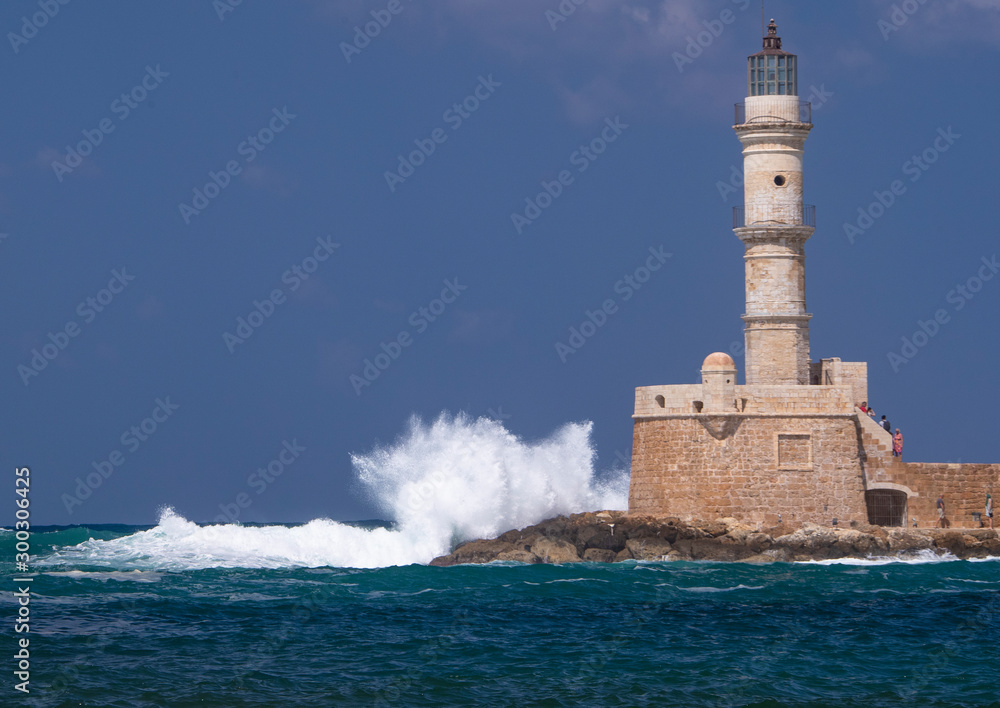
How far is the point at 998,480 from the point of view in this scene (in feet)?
95.8

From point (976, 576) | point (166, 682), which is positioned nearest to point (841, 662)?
point (166, 682)

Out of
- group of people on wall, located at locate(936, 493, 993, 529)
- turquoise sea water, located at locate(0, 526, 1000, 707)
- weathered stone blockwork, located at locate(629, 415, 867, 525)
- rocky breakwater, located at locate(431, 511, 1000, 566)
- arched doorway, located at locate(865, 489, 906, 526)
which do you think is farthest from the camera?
arched doorway, located at locate(865, 489, 906, 526)

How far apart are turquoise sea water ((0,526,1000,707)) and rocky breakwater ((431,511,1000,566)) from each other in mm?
656

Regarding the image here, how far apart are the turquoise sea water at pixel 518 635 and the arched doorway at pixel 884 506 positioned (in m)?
1.92

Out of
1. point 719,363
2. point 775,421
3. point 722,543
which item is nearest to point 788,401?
point 775,421

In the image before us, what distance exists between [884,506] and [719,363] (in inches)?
180

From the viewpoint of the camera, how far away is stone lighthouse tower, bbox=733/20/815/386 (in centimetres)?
2969

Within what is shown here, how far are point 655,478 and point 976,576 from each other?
652cm

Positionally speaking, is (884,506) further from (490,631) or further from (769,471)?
(490,631)

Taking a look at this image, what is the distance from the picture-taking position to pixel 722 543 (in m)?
27.9

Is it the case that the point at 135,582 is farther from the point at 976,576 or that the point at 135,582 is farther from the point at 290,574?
the point at 976,576

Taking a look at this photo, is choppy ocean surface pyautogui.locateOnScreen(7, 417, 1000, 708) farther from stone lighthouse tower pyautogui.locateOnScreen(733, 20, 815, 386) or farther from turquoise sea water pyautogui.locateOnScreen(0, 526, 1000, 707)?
stone lighthouse tower pyautogui.locateOnScreen(733, 20, 815, 386)

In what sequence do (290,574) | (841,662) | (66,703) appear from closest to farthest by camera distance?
(66,703) → (841,662) → (290,574)

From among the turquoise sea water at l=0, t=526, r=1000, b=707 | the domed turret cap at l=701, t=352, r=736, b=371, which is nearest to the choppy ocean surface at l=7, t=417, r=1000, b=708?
the turquoise sea water at l=0, t=526, r=1000, b=707
